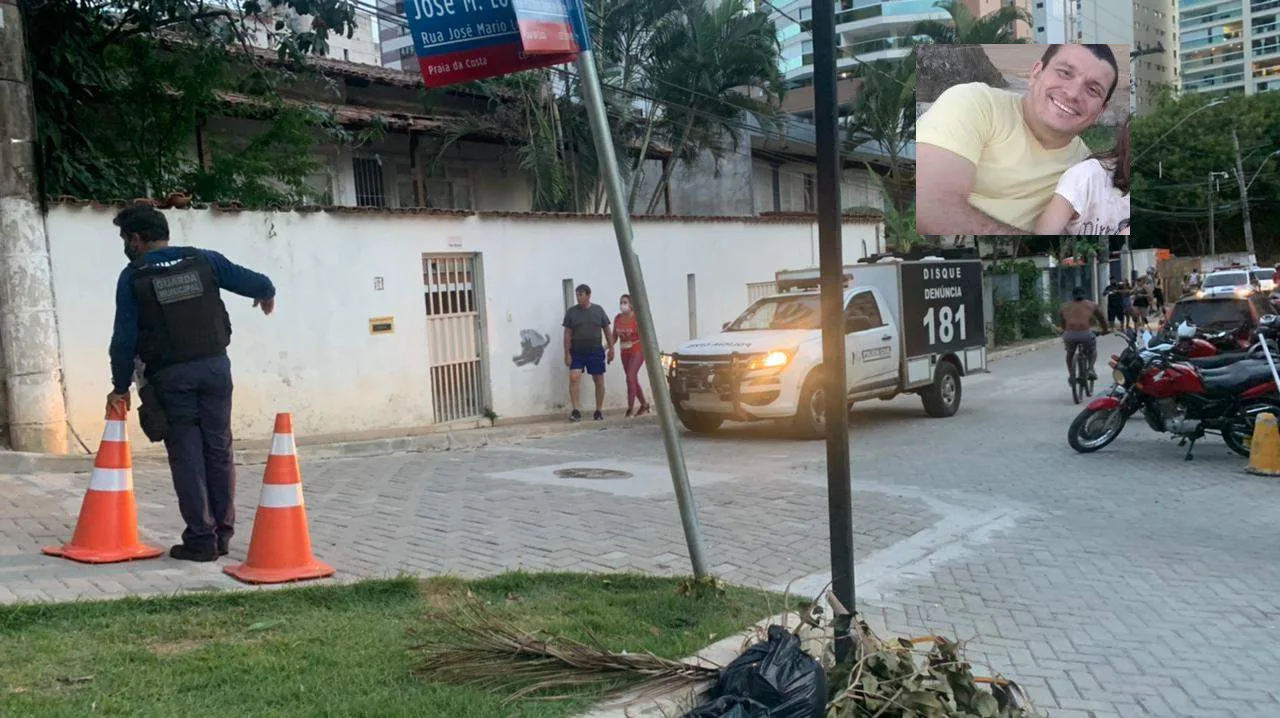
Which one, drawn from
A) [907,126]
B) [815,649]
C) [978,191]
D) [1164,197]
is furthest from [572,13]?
[1164,197]

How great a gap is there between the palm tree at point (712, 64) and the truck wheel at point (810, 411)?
32.2 ft

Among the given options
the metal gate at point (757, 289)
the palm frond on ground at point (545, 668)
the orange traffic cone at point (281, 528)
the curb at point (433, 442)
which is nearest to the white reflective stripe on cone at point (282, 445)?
the orange traffic cone at point (281, 528)

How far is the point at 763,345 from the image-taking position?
37.7 feet

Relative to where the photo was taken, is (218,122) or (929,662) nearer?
(929,662)

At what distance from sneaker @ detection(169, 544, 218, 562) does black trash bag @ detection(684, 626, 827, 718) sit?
342 cm

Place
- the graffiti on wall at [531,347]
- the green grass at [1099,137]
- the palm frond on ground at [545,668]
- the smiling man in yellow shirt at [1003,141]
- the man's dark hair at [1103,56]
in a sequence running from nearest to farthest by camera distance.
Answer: the palm frond on ground at [545,668] → the graffiti on wall at [531,347] → the smiling man in yellow shirt at [1003,141] → the man's dark hair at [1103,56] → the green grass at [1099,137]

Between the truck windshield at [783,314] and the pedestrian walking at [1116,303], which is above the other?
the truck windshield at [783,314]

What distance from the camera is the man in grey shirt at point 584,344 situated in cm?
1351

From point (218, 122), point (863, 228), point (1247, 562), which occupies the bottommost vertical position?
point (1247, 562)

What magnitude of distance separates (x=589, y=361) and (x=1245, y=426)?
760 cm

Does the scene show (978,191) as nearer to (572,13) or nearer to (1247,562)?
(1247,562)

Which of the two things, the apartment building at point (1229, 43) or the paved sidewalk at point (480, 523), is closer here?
the paved sidewalk at point (480, 523)

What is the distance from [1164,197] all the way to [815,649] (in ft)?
186

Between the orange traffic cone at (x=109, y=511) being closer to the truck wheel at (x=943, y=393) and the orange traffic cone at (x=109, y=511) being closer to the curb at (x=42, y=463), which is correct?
the curb at (x=42, y=463)
